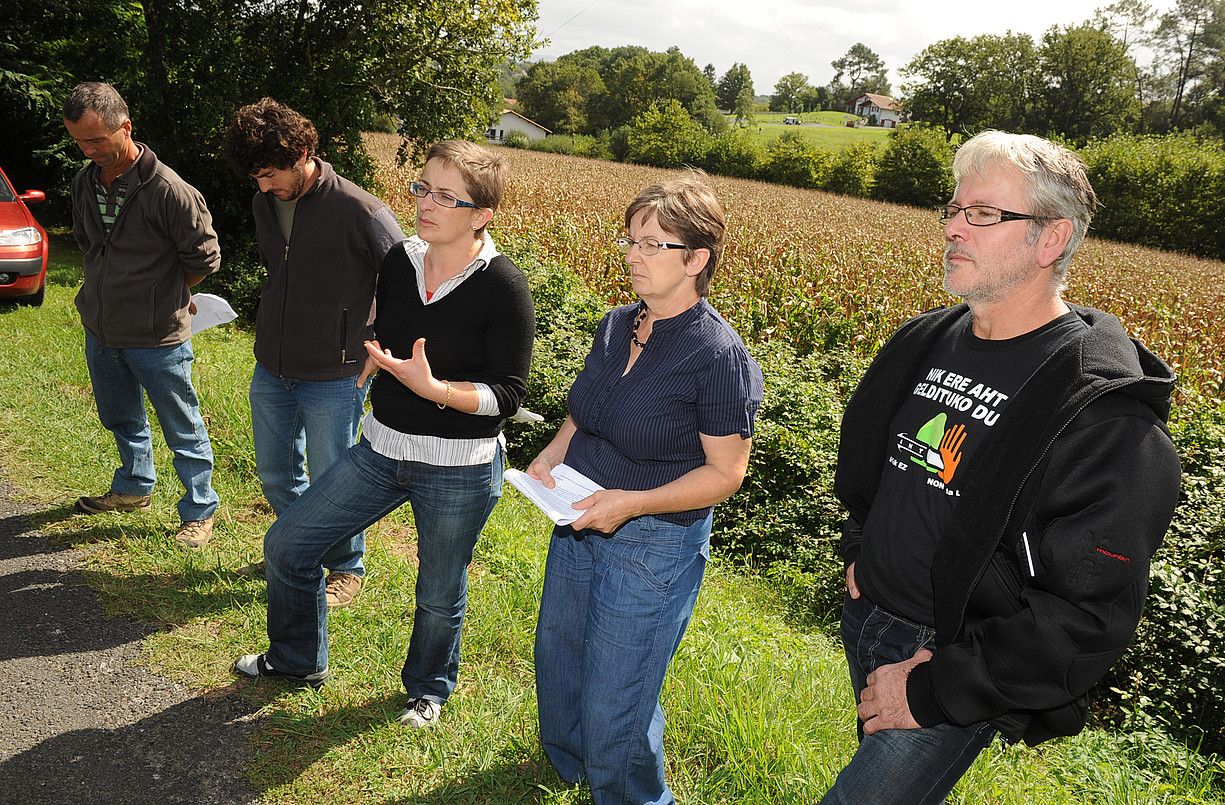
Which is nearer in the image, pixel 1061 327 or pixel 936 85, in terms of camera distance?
pixel 1061 327

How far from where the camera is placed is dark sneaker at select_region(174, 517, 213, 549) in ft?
15.1

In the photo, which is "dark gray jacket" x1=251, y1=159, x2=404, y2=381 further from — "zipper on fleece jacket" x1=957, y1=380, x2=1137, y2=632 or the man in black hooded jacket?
"zipper on fleece jacket" x1=957, y1=380, x2=1137, y2=632

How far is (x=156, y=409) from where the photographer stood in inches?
181

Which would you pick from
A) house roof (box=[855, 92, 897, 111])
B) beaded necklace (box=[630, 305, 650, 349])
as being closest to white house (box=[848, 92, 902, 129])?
house roof (box=[855, 92, 897, 111])

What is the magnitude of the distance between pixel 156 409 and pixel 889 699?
13.0 ft

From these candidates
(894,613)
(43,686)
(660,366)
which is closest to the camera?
(894,613)

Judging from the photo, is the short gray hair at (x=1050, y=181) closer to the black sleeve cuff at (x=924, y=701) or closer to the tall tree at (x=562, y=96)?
the black sleeve cuff at (x=924, y=701)

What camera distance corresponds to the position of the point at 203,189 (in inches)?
533

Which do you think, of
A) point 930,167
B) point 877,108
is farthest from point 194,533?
point 877,108

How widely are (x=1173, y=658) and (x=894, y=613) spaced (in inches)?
131

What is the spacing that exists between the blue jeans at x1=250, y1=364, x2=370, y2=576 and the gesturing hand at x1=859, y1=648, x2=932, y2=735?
8.27ft

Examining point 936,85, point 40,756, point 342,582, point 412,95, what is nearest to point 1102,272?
point 412,95

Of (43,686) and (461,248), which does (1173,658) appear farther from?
(43,686)

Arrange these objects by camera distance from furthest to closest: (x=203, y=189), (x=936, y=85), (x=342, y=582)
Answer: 1. (x=936, y=85)
2. (x=203, y=189)
3. (x=342, y=582)
